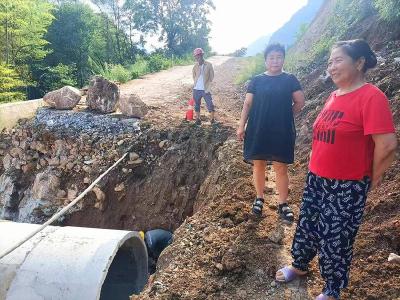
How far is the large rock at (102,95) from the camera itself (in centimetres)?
748

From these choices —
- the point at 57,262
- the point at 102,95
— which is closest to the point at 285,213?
the point at 57,262

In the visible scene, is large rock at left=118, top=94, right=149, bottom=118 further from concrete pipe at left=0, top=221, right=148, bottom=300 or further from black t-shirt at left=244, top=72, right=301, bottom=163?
black t-shirt at left=244, top=72, right=301, bottom=163

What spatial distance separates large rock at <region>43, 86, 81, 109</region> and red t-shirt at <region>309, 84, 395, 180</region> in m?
6.64

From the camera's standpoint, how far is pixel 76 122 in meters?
7.08

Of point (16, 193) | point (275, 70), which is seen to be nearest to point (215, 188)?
point (275, 70)

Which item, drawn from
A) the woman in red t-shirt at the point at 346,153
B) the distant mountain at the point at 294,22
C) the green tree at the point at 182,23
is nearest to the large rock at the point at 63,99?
the woman in red t-shirt at the point at 346,153

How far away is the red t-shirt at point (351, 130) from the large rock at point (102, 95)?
5.98 m

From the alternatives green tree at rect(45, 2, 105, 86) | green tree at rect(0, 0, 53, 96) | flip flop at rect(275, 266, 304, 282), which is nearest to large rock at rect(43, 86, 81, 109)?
green tree at rect(0, 0, 53, 96)

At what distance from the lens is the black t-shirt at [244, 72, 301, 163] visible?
306 centimetres

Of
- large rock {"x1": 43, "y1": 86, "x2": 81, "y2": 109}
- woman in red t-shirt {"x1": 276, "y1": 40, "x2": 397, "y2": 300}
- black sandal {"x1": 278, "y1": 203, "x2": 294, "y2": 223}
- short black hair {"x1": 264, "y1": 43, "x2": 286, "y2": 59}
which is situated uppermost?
short black hair {"x1": 264, "y1": 43, "x2": 286, "y2": 59}

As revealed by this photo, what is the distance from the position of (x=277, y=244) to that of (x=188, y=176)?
3032mm

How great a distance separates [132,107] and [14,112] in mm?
2508

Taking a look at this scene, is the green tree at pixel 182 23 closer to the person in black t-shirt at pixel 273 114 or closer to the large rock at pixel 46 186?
the large rock at pixel 46 186

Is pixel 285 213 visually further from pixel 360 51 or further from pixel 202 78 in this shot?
pixel 202 78
